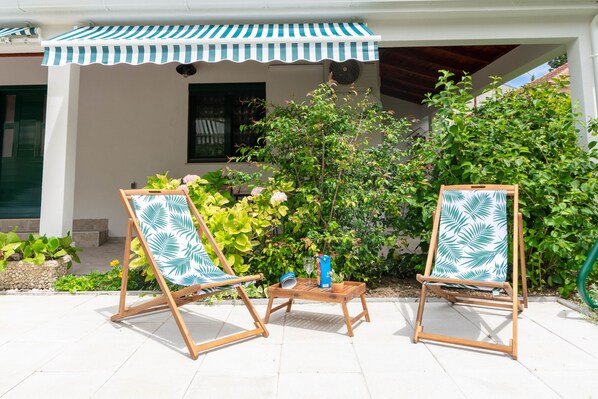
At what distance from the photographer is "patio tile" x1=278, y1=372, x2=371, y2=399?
231 centimetres

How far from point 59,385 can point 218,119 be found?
7.05m

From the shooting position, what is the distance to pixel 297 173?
16.4 ft

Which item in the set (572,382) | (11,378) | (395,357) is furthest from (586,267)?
(11,378)

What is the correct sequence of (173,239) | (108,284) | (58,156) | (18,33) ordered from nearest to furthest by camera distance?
(173,239) < (108,284) < (18,33) < (58,156)

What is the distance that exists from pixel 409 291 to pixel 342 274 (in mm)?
916

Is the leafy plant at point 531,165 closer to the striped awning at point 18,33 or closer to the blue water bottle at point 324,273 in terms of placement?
the blue water bottle at point 324,273

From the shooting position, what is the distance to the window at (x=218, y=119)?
8.70m

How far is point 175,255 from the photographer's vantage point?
3.65m

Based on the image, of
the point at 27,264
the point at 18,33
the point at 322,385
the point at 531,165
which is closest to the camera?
the point at 322,385

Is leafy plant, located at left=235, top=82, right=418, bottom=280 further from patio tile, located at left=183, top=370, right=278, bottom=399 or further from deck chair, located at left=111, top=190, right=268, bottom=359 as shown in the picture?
patio tile, located at left=183, top=370, right=278, bottom=399

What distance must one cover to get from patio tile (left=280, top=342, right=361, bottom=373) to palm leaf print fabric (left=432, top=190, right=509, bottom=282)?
117 centimetres

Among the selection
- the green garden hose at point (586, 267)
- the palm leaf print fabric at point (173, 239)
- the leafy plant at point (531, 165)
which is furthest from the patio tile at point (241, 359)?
the green garden hose at point (586, 267)

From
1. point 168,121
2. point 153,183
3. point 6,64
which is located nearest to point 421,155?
point 153,183

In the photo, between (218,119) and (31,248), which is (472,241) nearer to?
(31,248)
